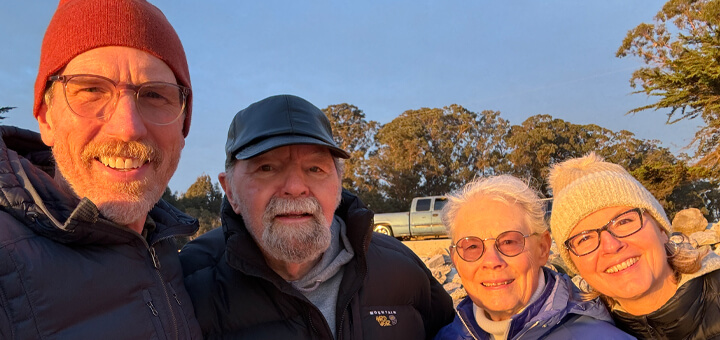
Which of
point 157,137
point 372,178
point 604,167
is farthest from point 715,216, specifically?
point 157,137

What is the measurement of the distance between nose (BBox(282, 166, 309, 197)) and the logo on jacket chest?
2.39 feet

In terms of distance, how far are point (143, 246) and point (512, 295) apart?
5.76 ft

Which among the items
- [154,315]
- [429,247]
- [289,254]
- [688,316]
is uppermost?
[289,254]

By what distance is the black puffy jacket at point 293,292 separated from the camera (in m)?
2.32

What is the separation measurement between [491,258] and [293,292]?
103 centimetres

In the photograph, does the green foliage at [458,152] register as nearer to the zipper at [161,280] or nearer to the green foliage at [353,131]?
the green foliage at [353,131]

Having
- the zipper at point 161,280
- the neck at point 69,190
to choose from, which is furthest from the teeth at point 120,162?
the zipper at point 161,280

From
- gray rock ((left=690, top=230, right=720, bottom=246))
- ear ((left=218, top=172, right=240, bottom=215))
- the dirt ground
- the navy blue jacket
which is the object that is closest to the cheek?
the navy blue jacket

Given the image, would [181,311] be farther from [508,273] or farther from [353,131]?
[353,131]

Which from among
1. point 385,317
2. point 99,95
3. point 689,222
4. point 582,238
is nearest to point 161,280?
point 99,95

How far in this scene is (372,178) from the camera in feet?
108

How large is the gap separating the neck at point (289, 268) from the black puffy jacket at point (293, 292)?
156 millimetres

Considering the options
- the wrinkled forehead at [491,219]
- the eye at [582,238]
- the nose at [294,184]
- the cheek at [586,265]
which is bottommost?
the cheek at [586,265]

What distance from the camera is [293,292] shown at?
2301 millimetres
